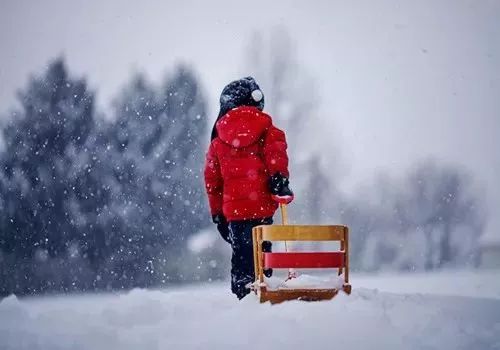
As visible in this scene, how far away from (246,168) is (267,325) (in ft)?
3.75

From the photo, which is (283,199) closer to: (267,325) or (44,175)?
(267,325)

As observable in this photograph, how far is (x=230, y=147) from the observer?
3.35m

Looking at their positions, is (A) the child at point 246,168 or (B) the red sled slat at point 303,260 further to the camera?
(A) the child at point 246,168

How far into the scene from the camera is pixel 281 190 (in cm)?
316

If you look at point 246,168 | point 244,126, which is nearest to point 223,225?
point 246,168

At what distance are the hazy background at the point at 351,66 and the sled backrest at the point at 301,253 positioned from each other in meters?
4.18

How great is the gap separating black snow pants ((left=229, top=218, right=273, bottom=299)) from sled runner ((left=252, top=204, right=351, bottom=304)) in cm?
45

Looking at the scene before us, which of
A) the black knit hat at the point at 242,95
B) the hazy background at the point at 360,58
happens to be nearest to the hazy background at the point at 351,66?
the hazy background at the point at 360,58

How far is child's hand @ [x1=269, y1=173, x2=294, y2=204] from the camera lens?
3.15 meters

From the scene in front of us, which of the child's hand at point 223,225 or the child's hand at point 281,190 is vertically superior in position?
the child's hand at point 281,190

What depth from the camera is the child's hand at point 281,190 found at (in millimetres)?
3146

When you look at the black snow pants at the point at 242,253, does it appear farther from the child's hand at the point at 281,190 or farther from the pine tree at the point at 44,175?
the pine tree at the point at 44,175

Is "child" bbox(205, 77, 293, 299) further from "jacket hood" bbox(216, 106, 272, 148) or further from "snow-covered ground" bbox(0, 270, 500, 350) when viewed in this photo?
"snow-covered ground" bbox(0, 270, 500, 350)

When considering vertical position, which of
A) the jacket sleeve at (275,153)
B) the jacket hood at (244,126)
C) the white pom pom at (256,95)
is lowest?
the jacket sleeve at (275,153)
